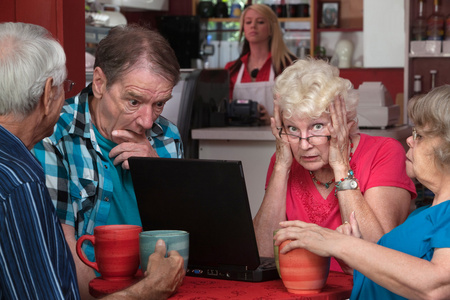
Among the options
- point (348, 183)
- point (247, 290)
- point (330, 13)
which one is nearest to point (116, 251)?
point (247, 290)

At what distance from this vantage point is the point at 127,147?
190cm

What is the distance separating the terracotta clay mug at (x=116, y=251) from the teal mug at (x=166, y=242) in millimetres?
56

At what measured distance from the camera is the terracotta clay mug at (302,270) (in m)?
1.36

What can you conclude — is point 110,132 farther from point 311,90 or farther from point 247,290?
point 247,290

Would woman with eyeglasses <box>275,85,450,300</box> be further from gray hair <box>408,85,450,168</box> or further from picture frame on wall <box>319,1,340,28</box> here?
picture frame on wall <box>319,1,340,28</box>

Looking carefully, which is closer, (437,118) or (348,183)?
(437,118)

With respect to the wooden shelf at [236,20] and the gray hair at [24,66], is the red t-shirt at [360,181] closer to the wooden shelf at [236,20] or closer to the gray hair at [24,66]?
the gray hair at [24,66]

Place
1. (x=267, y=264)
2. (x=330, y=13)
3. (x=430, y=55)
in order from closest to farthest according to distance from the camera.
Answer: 1. (x=267, y=264)
2. (x=430, y=55)
3. (x=330, y=13)

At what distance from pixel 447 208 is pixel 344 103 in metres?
0.61

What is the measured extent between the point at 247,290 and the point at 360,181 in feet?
2.18

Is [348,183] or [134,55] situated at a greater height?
[134,55]

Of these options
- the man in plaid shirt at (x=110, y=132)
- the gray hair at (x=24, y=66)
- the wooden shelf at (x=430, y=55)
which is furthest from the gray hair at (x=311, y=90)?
the wooden shelf at (x=430, y=55)

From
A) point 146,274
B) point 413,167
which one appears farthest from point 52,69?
point 413,167

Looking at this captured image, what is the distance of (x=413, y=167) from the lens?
1511 mm
